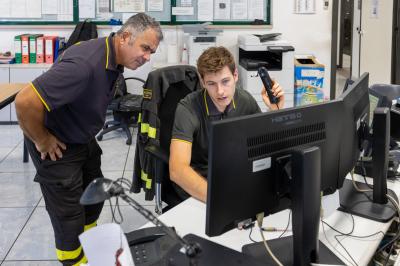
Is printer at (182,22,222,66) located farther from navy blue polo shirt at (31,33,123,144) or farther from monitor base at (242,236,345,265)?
monitor base at (242,236,345,265)

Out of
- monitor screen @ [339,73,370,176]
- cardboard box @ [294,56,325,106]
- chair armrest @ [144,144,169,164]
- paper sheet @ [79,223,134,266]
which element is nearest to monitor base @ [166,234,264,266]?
paper sheet @ [79,223,134,266]

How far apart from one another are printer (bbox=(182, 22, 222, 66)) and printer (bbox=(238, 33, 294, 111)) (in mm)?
350

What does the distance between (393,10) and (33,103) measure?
232 inches

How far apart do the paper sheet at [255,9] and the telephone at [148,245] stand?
4.40 meters

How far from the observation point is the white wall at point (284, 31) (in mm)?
5625

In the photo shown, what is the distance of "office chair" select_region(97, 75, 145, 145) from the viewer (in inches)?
189

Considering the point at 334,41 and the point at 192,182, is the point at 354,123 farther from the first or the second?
the point at 334,41

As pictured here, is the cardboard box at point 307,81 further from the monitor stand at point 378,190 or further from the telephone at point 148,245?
the telephone at point 148,245

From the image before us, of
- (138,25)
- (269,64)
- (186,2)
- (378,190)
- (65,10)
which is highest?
(186,2)

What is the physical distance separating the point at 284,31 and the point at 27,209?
3574 mm

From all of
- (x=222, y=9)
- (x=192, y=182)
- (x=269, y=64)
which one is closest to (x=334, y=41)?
(x=269, y=64)

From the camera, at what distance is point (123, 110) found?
15.7 ft

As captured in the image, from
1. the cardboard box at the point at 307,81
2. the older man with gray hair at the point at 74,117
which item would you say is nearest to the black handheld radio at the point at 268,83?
the older man with gray hair at the point at 74,117

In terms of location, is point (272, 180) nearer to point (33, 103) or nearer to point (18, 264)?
point (33, 103)
